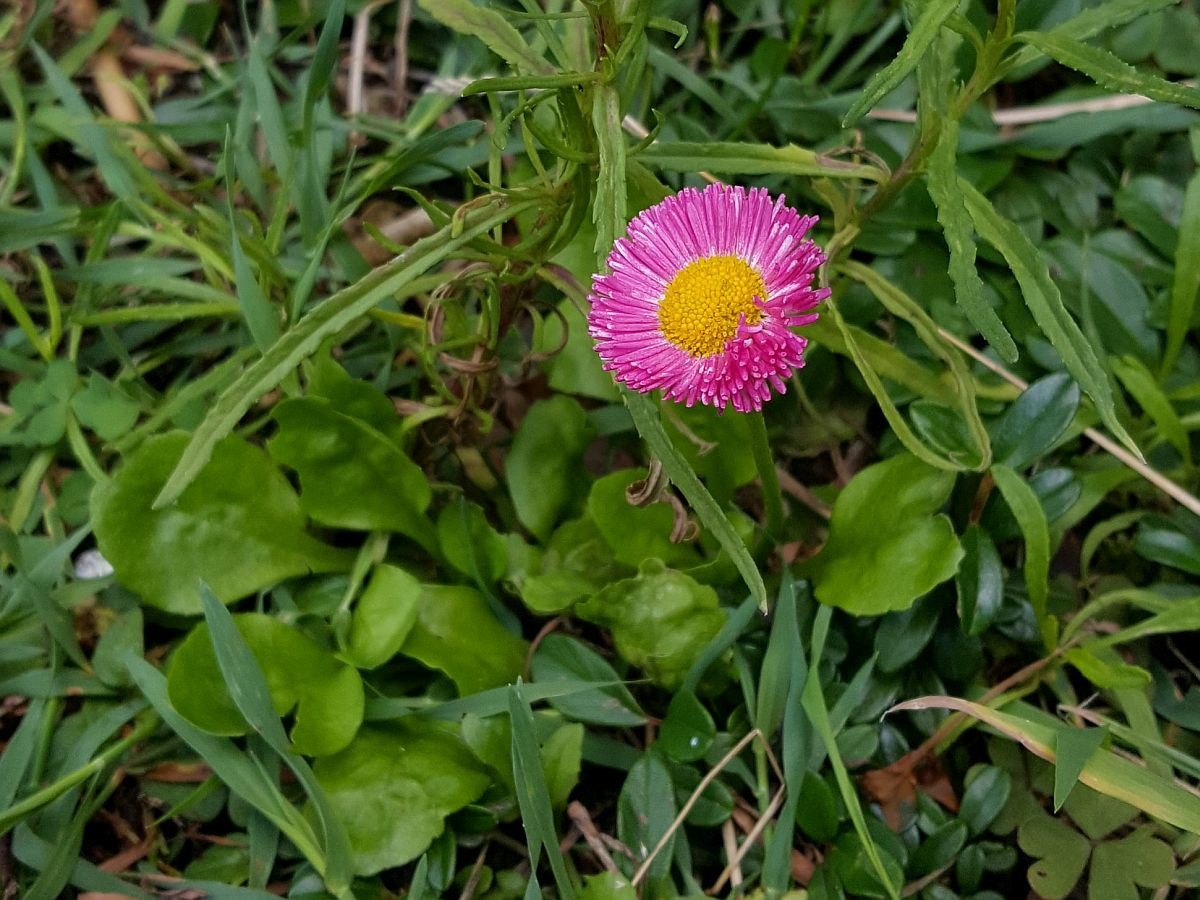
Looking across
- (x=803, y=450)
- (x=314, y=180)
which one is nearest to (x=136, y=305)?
(x=314, y=180)

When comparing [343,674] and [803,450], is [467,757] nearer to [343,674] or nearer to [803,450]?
[343,674]

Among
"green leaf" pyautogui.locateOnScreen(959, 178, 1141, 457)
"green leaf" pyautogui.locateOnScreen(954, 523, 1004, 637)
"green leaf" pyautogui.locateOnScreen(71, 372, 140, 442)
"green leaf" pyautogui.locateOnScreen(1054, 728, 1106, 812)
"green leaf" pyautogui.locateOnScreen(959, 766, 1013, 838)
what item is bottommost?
"green leaf" pyautogui.locateOnScreen(959, 766, 1013, 838)

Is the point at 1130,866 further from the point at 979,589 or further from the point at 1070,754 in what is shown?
the point at 979,589

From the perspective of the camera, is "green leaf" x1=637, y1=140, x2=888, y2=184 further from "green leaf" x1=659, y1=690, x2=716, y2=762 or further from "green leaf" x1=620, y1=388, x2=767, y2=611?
"green leaf" x1=659, y1=690, x2=716, y2=762

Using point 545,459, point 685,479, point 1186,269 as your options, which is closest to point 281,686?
point 545,459

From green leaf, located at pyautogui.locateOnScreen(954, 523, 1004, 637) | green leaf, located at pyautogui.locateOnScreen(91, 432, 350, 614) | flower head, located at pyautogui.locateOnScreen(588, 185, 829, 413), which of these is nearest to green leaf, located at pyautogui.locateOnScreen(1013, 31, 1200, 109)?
flower head, located at pyautogui.locateOnScreen(588, 185, 829, 413)

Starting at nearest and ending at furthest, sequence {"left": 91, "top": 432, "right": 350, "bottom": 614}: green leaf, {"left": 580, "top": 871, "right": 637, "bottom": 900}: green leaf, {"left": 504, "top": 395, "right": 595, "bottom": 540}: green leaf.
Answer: {"left": 580, "top": 871, "right": 637, "bottom": 900}: green leaf
{"left": 91, "top": 432, "right": 350, "bottom": 614}: green leaf
{"left": 504, "top": 395, "right": 595, "bottom": 540}: green leaf
